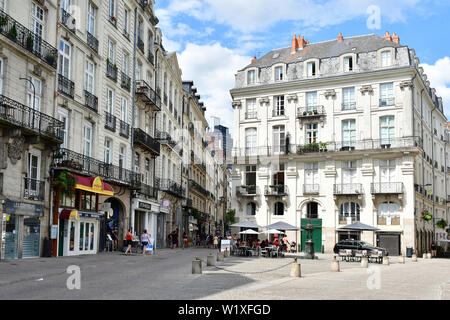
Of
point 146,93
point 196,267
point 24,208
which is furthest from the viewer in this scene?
point 146,93

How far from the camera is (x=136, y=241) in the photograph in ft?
100

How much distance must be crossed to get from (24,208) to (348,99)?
32062 millimetres

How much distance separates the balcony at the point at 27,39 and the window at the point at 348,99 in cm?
2858

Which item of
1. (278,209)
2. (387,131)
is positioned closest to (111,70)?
(278,209)

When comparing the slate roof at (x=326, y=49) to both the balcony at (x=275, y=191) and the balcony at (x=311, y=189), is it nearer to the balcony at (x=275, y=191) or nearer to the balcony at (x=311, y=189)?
the balcony at (x=311, y=189)

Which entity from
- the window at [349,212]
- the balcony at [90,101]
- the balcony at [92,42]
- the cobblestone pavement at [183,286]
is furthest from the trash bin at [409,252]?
the balcony at [92,42]

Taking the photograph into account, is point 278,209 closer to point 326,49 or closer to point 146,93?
point 326,49

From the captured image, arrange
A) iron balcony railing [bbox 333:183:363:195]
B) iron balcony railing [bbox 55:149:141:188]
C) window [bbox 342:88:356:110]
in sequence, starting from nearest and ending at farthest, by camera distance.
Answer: iron balcony railing [bbox 55:149:141:188] < iron balcony railing [bbox 333:183:363:195] < window [bbox 342:88:356:110]

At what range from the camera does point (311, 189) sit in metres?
45.7

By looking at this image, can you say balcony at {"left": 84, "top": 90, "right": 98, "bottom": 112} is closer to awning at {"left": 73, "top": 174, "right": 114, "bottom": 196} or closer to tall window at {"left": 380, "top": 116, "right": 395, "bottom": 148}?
awning at {"left": 73, "top": 174, "right": 114, "bottom": 196}

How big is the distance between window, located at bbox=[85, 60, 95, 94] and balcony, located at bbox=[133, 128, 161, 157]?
6.01 meters

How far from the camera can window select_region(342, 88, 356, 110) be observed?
4572cm

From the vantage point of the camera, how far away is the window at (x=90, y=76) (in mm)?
27891

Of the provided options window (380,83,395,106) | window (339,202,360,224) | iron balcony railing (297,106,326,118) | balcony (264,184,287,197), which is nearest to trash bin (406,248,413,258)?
window (339,202,360,224)
